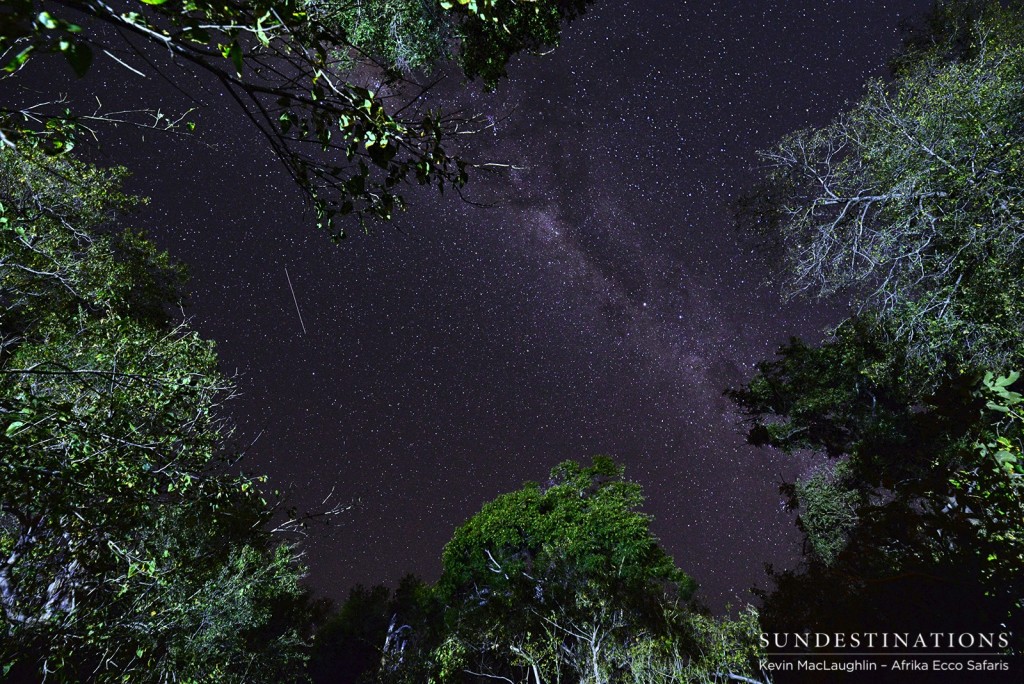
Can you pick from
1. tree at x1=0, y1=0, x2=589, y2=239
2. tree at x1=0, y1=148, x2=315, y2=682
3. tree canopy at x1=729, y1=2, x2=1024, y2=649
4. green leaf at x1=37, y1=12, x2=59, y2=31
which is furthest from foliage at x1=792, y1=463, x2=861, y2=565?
green leaf at x1=37, y1=12, x2=59, y2=31

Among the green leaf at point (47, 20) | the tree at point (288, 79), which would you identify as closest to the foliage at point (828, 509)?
the tree at point (288, 79)

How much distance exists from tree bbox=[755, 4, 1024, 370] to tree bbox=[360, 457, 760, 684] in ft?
26.5

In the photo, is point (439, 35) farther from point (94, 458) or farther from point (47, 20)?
point (47, 20)

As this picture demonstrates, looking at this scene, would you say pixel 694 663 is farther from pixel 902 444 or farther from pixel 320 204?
pixel 320 204

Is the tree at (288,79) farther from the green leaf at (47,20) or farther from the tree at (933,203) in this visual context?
the tree at (933,203)

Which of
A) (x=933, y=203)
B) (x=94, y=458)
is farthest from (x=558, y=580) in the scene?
(x=94, y=458)

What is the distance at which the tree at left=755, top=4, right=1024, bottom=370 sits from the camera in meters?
8.29

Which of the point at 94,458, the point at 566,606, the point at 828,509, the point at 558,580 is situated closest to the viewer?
the point at 94,458

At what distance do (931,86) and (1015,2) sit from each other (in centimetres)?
396

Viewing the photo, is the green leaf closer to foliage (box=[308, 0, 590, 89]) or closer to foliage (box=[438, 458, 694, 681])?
foliage (box=[308, 0, 590, 89])

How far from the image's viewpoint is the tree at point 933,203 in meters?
8.29

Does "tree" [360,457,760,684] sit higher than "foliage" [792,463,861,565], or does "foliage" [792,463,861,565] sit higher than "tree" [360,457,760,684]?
"foliage" [792,463,861,565]

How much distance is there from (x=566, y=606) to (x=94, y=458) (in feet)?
51.6

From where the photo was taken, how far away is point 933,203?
9.04 metres
